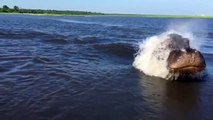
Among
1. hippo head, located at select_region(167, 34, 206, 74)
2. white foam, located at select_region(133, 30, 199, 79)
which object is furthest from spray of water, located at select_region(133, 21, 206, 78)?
hippo head, located at select_region(167, 34, 206, 74)

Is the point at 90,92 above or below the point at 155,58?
below

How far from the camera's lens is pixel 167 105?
925 centimetres

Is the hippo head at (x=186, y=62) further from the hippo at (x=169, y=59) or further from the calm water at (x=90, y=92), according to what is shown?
the calm water at (x=90, y=92)

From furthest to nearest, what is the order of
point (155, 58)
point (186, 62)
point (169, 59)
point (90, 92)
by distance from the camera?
point (155, 58), point (169, 59), point (186, 62), point (90, 92)

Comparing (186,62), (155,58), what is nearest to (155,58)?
(155,58)

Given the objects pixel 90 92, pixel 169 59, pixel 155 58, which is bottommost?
pixel 90 92

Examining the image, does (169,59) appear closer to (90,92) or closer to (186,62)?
(186,62)

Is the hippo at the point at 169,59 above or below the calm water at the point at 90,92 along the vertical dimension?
above

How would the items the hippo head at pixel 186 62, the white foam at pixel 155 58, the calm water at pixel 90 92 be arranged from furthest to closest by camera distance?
the white foam at pixel 155 58
the hippo head at pixel 186 62
the calm water at pixel 90 92

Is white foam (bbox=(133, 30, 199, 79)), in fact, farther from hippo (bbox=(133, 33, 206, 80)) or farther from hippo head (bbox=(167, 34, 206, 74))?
hippo head (bbox=(167, 34, 206, 74))

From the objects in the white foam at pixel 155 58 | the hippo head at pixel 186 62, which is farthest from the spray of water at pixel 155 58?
the hippo head at pixel 186 62

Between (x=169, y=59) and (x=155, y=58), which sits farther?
(x=155, y=58)

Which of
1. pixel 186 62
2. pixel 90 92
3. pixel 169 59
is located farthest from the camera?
pixel 169 59

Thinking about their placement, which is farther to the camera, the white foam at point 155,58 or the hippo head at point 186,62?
the white foam at point 155,58
